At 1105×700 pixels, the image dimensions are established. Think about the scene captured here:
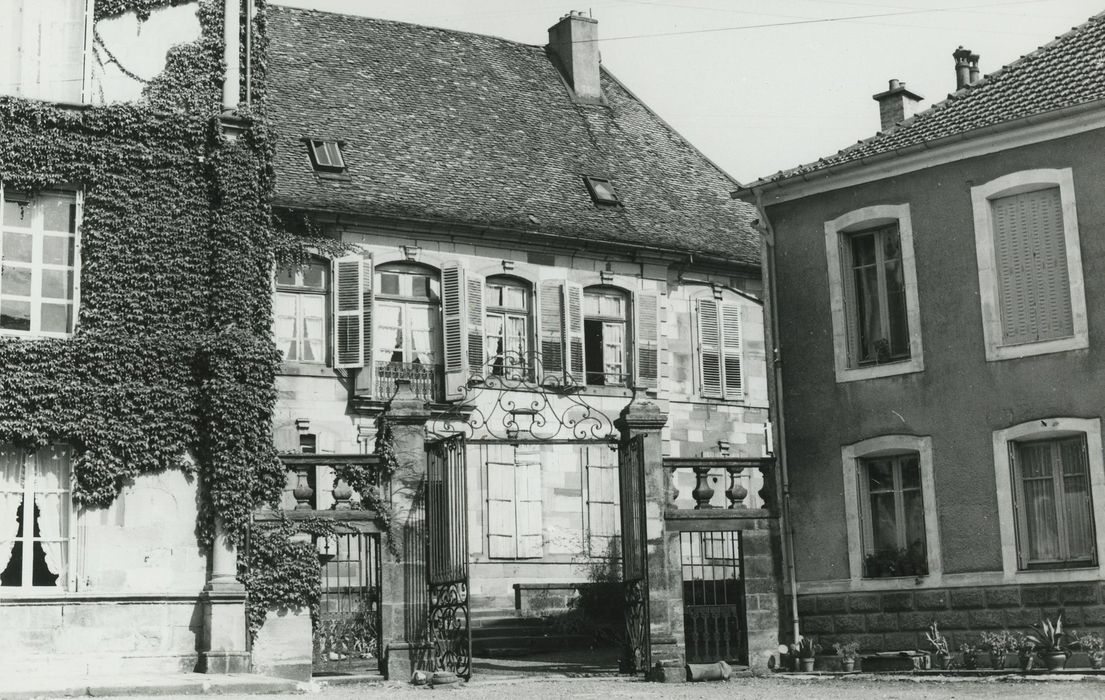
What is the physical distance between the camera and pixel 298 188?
26016 millimetres

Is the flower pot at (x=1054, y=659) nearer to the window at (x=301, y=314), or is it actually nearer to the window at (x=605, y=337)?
the window at (x=605, y=337)

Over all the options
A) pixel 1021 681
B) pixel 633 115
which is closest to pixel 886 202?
pixel 1021 681

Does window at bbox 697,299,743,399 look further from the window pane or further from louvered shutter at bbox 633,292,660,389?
the window pane

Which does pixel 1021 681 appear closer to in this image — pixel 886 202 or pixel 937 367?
pixel 937 367

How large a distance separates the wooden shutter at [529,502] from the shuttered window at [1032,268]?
1031 centimetres

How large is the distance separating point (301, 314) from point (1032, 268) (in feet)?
40.4

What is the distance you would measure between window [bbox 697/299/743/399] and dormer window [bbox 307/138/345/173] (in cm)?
752

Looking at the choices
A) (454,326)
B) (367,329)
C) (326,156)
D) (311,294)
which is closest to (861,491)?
(454,326)

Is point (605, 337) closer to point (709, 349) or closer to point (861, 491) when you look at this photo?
point (709, 349)

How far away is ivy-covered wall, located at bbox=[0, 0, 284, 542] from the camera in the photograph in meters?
18.8

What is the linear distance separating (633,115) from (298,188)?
32.7 feet

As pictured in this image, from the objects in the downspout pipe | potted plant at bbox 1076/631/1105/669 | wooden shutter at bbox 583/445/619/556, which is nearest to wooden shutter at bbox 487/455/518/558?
wooden shutter at bbox 583/445/619/556

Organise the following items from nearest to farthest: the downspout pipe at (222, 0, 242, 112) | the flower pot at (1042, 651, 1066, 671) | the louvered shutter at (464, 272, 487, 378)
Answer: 1. the flower pot at (1042, 651, 1066, 671)
2. the downspout pipe at (222, 0, 242, 112)
3. the louvered shutter at (464, 272, 487, 378)

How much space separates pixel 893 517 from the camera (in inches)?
785
